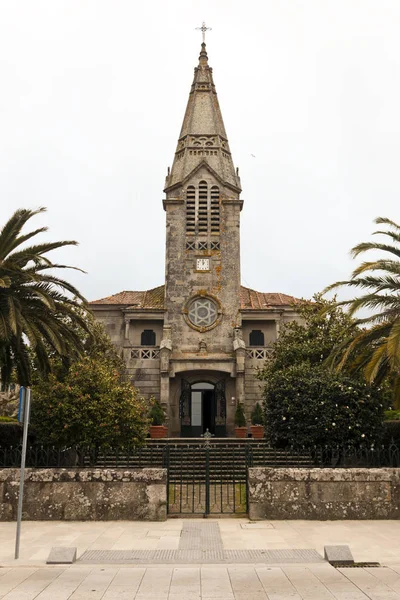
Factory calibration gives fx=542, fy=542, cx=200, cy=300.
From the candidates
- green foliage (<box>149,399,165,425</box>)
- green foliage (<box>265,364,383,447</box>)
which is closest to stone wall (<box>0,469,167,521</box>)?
green foliage (<box>265,364,383,447</box>)

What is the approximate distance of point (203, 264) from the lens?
110 feet

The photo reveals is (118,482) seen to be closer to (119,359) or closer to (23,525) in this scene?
(23,525)

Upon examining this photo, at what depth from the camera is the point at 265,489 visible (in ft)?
40.2

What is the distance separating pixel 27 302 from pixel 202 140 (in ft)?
76.6

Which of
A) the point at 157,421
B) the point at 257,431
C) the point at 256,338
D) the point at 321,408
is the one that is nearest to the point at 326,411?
the point at 321,408

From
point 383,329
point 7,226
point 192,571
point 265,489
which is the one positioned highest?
point 7,226

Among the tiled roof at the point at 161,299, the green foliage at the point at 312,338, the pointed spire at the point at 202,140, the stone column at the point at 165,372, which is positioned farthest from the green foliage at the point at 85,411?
the pointed spire at the point at 202,140

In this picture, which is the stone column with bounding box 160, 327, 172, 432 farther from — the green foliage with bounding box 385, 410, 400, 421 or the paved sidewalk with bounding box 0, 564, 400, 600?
the paved sidewalk with bounding box 0, 564, 400, 600

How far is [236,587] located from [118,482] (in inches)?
219

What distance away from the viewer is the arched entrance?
30828 millimetres

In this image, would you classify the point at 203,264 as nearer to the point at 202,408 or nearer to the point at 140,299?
the point at 140,299

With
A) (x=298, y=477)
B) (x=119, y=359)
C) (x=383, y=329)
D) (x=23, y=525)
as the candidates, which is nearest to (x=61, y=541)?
(x=23, y=525)

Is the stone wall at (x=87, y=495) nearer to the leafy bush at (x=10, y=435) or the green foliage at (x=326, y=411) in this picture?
the green foliage at (x=326, y=411)

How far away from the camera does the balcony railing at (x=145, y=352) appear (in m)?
31.6
